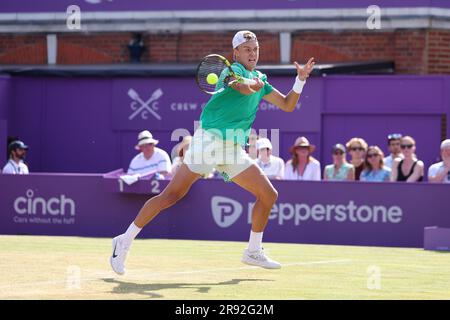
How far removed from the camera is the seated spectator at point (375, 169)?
591 inches

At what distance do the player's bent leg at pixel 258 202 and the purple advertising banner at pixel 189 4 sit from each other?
10.8 meters

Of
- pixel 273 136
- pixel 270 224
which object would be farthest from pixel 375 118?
pixel 270 224

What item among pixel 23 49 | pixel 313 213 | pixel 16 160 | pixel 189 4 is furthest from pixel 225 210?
pixel 23 49

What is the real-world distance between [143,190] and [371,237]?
3.28 meters

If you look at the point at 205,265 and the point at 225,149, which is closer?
the point at 225,149

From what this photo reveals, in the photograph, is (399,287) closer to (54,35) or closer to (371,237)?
(371,237)

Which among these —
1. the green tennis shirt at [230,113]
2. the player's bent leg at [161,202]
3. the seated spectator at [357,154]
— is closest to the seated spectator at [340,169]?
the seated spectator at [357,154]

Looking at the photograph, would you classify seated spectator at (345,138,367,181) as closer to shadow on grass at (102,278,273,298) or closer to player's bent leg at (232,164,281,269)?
player's bent leg at (232,164,281,269)

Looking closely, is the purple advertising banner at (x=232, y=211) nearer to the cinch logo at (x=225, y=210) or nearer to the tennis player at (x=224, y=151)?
the cinch logo at (x=225, y=210)

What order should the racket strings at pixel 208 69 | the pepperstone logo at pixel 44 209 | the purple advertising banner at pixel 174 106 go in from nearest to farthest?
the racket strings at pixel 208 69
the pepperstone logo at pixel 44 209
the purple advertising banner at pixel 174 106

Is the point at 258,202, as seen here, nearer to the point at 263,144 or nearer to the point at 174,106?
the point at 263,144

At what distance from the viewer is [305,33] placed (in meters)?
20.5

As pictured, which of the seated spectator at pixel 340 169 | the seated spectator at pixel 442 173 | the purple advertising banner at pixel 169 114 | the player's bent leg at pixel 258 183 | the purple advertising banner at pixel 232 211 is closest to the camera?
the player's bent leg at pixel 258 183

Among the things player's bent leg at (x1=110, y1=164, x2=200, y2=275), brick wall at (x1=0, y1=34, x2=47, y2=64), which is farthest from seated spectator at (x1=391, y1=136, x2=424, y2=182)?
brick wall at (x1=0, y1=34, x2=47, y2=64)
